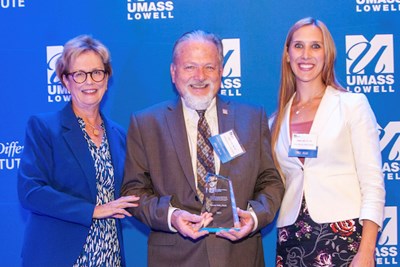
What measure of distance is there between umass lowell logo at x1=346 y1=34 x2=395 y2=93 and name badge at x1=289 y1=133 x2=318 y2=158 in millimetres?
1296

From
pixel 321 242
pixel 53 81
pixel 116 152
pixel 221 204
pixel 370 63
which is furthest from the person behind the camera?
pixel 53 81

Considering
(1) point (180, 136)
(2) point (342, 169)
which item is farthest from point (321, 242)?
(1) point (180, 136)

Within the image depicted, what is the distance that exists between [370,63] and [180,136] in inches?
72.9

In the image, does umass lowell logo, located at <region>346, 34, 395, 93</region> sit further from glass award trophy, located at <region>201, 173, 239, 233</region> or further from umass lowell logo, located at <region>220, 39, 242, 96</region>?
glass award trophy, located at <region>201, 173, 239, 233</region>

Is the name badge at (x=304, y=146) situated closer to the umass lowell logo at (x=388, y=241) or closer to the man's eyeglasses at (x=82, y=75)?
the man's eyeglasses at (x=82, y=75)

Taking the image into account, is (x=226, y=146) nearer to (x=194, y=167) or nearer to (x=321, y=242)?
(x=194, y=167)

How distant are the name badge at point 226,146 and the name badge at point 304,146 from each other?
→ 29 centimetres

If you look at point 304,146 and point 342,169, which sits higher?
point 304,146

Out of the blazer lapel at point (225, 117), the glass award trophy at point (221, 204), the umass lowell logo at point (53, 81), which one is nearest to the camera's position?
the glass award trophy at point (221, 204)

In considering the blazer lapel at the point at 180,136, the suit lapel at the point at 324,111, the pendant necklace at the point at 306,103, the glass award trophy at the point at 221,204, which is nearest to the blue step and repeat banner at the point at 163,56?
the pendant necklace at the point at 306,103

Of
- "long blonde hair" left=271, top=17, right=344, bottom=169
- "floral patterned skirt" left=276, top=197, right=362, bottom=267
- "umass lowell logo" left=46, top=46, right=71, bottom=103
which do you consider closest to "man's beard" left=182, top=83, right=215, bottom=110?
"long blonde hair" left=271, top=17, right=344, bottom=169

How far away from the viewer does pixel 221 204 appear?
2783 mm

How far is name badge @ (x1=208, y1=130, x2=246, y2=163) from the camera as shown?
2977 mm

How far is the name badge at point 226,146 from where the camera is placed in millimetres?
2977
